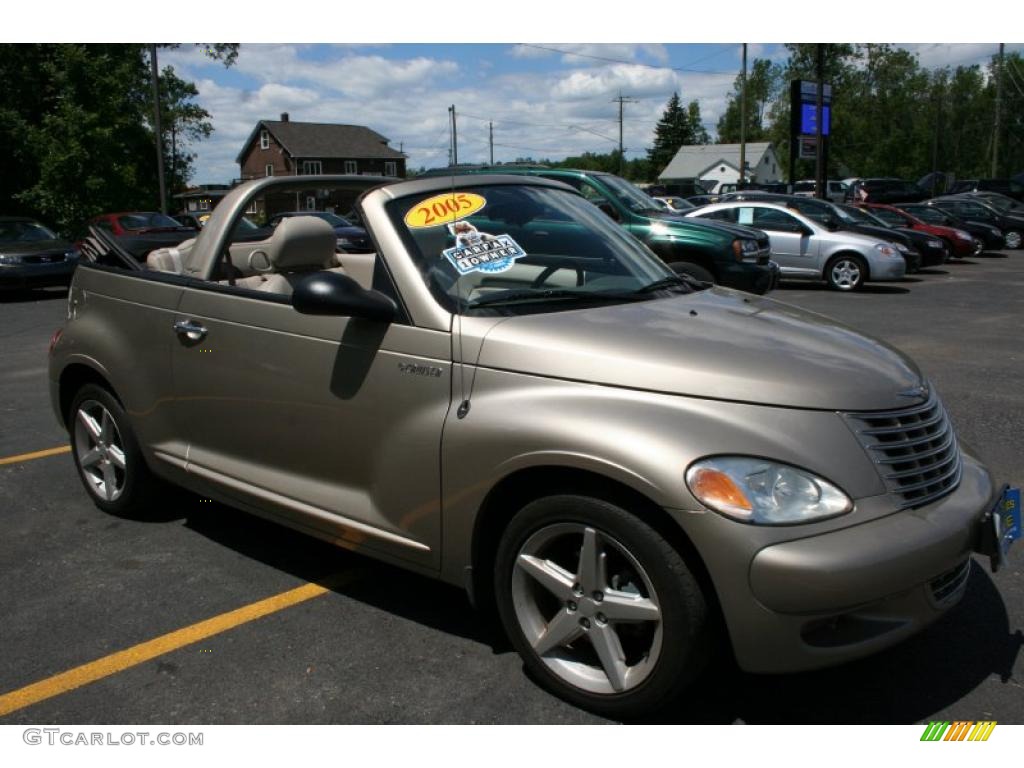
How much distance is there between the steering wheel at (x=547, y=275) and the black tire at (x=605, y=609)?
0.97 meters

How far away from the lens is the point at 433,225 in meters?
3.50

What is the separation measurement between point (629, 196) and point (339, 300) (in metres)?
9.93

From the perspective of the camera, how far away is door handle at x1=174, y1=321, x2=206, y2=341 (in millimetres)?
3979

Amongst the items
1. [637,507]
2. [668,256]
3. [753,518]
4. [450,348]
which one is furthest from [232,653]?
[668,256]

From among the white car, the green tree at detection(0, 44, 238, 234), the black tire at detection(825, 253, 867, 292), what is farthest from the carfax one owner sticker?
the green tree at detection(0, 44, 238, 234)

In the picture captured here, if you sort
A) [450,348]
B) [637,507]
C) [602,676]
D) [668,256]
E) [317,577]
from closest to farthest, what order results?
[637,507] → [602,676] → [450,348] → [317,577] → [668,256]

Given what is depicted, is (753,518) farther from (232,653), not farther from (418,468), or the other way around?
(232,653)

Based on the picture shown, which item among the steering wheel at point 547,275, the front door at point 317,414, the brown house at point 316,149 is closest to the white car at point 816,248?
the steering wheel at point 547,275

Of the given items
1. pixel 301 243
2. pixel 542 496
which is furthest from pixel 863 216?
pixel 542 496

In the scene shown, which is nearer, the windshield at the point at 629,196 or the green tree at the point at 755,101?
the windshield at the point at 629,196

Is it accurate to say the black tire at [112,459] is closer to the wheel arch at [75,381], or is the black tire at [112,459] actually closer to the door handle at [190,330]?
the wheel arch at [75,381]

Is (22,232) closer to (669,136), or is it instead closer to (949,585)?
(949,585)

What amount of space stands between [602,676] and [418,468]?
93 cm

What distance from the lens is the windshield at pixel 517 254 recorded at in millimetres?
3322
